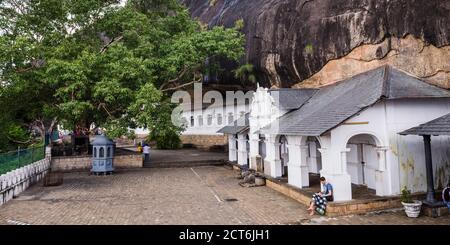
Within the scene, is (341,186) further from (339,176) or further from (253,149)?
(253,149)

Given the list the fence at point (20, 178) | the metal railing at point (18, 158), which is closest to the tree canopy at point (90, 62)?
the metal railing at point (18, 158)

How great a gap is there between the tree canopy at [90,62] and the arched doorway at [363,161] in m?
10.2

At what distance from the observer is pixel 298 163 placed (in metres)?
13.0

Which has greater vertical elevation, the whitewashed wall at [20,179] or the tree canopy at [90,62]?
the tree canopy at [90,62]

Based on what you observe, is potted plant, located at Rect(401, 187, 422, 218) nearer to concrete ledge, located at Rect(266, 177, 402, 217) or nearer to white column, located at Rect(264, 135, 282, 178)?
concrete ledge, located at Rect(266, 177, 402, 217)

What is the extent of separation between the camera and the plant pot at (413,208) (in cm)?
971

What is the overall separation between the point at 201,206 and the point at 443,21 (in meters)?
12.7

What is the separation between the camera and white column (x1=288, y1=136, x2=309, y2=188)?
12.9m

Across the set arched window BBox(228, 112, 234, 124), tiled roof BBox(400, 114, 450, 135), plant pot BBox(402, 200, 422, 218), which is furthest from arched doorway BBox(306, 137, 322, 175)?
arched window BBox(228, 112, 234, 124)

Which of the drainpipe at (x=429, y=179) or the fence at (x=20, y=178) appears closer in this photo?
the drainpipe at (x=429, y=179)

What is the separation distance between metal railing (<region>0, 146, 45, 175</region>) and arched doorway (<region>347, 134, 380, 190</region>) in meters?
14.4

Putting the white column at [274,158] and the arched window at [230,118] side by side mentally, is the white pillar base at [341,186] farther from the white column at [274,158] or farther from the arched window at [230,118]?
the arched window at [230,118]

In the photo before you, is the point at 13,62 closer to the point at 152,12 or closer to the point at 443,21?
the point at 152,12

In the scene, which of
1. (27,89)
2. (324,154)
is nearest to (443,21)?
(324,154)
